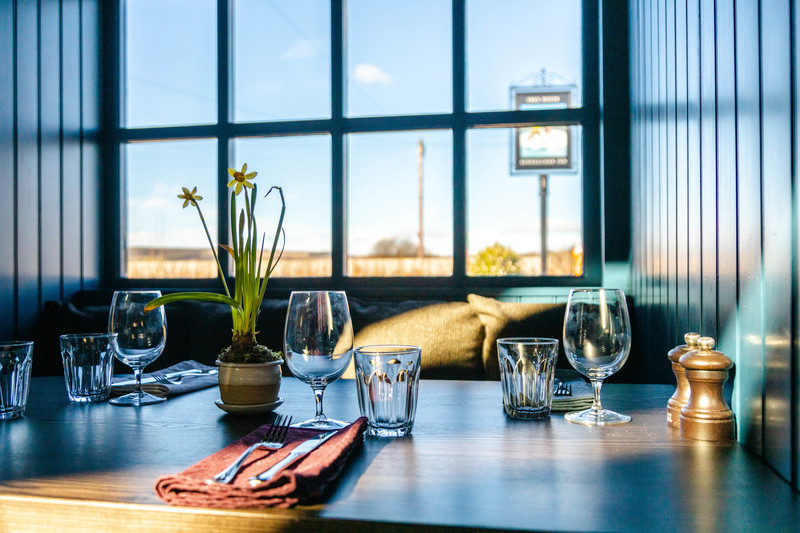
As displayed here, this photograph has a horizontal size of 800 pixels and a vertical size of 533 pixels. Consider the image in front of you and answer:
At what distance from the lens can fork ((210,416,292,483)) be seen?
0.67 m

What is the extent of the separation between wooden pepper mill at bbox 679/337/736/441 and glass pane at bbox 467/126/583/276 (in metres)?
2.13

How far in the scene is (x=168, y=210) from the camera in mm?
3396

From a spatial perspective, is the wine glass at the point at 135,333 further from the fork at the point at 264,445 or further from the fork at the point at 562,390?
the fork at the point at 562,390

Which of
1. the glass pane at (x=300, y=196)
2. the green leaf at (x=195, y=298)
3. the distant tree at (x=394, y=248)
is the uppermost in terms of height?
the glass pane at (x=300, y=196)

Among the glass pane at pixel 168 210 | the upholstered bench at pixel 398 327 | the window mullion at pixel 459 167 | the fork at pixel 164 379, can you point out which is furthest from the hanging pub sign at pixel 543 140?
the fork at pixel 164 379

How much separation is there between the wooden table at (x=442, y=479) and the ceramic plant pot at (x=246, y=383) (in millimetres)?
33

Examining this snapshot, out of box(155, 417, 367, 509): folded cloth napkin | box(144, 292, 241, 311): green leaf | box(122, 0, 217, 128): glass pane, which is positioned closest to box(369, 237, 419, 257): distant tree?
box(122, 0, 217, 128): glass pane

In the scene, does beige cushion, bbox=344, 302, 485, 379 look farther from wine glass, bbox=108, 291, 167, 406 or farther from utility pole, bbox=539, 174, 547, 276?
wine glass, bbox=108, 291, 167, 406

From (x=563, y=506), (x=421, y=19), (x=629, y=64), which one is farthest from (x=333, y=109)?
(x=563, y=506)

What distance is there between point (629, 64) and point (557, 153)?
1.65 feet

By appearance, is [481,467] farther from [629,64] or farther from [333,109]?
[333,109]

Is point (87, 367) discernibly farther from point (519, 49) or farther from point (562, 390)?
A: point (519, 49)

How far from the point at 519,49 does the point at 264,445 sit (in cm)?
272

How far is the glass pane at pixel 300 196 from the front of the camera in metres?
3.20
